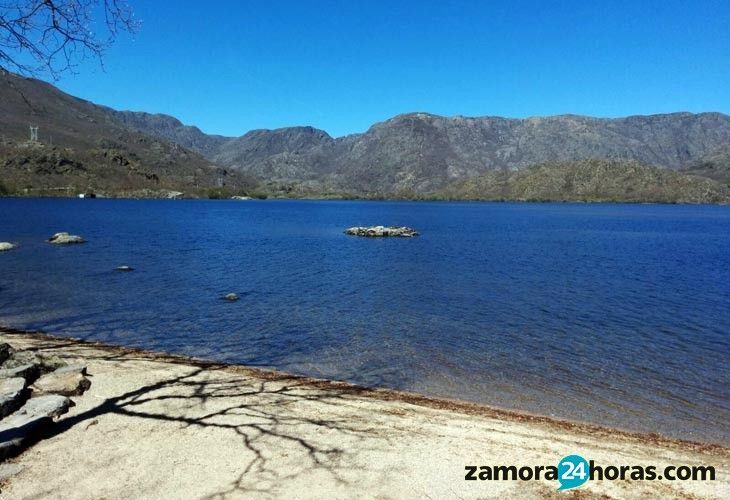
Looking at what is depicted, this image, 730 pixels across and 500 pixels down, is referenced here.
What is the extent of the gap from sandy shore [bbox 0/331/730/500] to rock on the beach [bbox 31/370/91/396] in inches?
16.4

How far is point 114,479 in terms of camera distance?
31.3ft

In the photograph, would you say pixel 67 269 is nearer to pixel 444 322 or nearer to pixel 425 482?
pixel 444 322

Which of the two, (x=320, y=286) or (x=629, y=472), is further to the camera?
(x=320, y=286)

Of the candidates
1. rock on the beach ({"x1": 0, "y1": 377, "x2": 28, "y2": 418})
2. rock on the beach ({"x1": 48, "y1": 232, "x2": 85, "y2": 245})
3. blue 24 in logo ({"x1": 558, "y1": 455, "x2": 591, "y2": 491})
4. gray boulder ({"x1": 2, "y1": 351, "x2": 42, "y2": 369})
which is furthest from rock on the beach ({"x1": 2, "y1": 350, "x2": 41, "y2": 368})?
rock on the beach ({"x1": 48, "y1": 232, "x2": 85, "y2": 245})

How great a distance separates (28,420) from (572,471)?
12014 mm

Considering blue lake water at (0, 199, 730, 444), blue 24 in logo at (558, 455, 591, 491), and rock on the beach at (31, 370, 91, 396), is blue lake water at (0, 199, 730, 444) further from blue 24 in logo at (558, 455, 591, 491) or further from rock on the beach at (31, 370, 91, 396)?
rock on the beach at (31, 370, 91, 396)

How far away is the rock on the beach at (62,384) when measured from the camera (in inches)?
535

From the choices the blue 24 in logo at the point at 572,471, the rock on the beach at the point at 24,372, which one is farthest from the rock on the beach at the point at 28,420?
the blue 24 in logo at the point at 572,471

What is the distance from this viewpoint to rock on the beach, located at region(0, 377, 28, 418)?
11273mm

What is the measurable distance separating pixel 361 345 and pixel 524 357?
7696 millimetres

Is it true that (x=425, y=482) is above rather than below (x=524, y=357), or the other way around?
above

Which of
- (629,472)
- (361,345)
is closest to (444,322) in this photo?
(361,345)

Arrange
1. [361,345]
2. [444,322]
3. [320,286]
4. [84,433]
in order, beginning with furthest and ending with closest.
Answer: [320,286] < [444,322] < [361,345] < [84,433]

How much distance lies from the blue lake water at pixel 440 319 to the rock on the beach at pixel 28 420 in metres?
9.05
